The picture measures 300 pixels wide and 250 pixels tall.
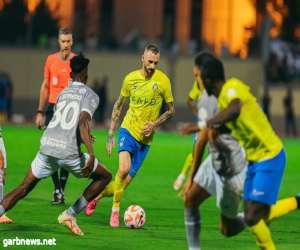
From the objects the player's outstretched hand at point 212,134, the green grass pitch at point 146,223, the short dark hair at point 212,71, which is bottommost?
the green grass pitch at point 146,223

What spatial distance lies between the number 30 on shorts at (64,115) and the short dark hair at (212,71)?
173 cm

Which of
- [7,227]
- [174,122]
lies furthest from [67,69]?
[174,122]

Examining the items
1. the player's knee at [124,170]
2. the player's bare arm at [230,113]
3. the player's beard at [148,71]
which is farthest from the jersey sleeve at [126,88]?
the player's bare arm at [230,113]

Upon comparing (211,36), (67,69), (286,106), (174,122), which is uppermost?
(67,69)

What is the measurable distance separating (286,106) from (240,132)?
76.3ft

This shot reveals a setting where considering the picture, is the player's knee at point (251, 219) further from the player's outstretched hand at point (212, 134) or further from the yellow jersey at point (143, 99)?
the yellow jersey at point (143, 99)

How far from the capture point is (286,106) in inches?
1084

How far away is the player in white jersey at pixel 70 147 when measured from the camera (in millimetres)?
6070

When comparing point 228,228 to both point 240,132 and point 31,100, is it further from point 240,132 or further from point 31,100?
point 31,100

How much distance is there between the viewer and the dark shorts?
7562 mm

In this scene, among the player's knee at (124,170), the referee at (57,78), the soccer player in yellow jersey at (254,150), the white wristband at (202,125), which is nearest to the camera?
the white wristband at (202,125)

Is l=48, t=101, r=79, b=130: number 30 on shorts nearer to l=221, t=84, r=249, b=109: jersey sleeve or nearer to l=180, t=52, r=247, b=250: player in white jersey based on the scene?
l=180, t=52, r=247, b=250: player in white jersey

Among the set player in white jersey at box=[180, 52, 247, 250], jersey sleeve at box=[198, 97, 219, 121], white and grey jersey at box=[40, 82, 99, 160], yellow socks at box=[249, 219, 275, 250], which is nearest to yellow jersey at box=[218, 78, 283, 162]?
player in white jersey at box=[180, 52, 247, 250]

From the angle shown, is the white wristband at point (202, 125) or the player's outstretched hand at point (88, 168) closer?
the white wristband at point (202, 125)
